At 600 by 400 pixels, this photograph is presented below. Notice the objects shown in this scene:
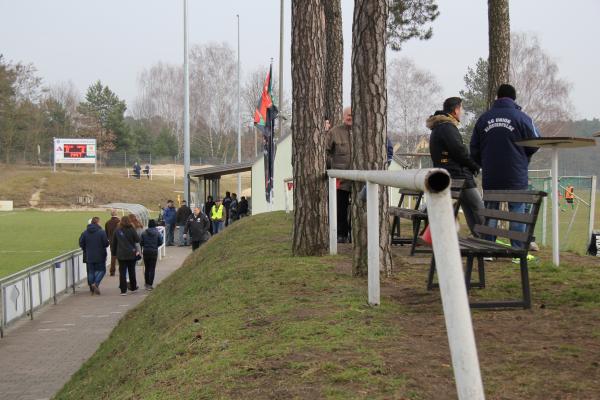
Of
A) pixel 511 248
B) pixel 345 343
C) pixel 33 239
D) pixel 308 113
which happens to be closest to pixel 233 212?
pixel 33 239

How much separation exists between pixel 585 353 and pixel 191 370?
7.61 feet

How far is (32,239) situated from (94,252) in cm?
1965

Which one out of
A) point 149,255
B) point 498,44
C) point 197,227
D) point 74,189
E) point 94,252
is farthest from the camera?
point 74,189

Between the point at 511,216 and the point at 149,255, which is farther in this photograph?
the point at 149,255

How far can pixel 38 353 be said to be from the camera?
1180 cm

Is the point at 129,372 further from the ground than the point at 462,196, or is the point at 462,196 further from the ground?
the point at 462,196

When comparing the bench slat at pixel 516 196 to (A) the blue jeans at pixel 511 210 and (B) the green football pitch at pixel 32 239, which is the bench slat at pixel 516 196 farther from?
(B) the green football pitch at pixel 32 239

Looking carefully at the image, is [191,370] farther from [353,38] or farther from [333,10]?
[333,10]

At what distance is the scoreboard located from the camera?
81.0 metres

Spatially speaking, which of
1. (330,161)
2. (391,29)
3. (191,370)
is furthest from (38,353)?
(391,29)

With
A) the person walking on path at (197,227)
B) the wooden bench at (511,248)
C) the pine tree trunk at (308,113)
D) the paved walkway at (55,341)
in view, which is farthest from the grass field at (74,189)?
the wooden bench at (511,248)

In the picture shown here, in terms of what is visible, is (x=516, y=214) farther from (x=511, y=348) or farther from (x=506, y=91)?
A: (x=506, y=91)

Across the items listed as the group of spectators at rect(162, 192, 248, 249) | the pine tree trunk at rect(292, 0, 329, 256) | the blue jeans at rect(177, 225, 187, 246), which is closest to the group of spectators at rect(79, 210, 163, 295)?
the group of spectators at rect(162, 192, 248, 249)

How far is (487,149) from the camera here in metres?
8.38
